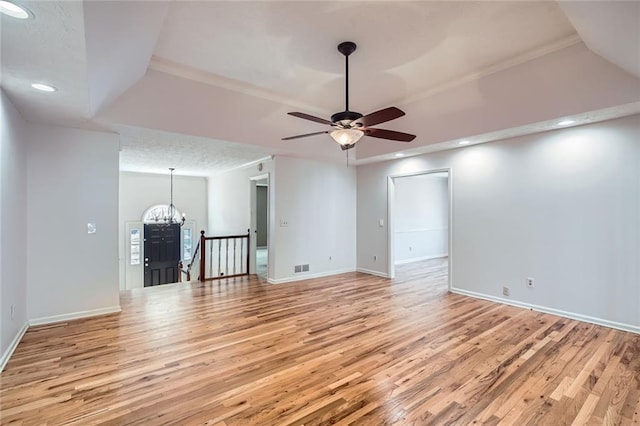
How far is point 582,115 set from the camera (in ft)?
11.7

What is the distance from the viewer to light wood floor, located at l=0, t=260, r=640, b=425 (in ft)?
6.98

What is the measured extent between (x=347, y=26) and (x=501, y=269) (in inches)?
166

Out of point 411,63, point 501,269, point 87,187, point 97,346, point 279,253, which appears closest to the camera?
point 97,346

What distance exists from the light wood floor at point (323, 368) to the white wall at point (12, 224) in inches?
11.7

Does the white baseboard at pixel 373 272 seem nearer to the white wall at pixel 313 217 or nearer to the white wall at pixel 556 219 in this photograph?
the white wall at pixel 313 217

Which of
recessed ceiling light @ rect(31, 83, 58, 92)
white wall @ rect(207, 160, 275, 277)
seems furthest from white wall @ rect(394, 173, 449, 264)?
recessed ceiling light @ rect(31, 83, 58, 92)

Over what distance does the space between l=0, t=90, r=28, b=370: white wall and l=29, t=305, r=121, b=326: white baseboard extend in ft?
0.62

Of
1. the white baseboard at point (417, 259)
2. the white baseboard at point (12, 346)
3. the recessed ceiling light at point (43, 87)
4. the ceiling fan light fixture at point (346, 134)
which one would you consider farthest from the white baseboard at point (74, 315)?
the white baseboard at point (417, 259)

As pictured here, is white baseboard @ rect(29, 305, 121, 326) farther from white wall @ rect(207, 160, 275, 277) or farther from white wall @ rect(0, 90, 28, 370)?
white wall @ rect(207, 160, 275, 277)

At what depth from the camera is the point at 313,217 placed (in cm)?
650

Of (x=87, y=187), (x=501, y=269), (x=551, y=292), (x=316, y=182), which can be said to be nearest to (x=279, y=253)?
(x=316, y=182)

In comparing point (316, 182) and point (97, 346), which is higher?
point (316, 182)

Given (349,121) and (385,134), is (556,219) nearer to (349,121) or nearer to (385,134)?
(385,134)

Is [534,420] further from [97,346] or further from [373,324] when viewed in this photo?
[97,346]
